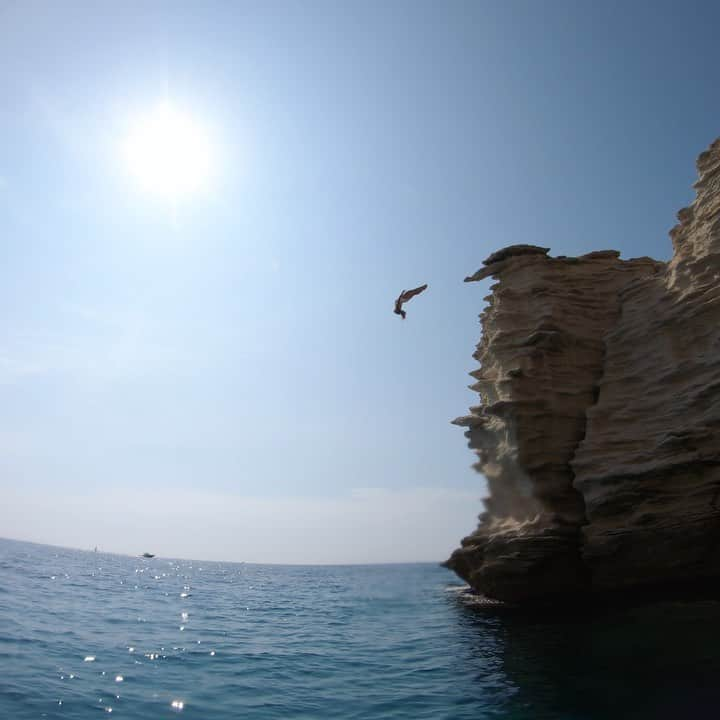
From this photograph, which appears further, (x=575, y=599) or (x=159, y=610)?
(x=159, y=610)

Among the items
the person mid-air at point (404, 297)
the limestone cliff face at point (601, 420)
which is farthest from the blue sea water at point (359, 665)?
the person mid-air at point (404, 297)

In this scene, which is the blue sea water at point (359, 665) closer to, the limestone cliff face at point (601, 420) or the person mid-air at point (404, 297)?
the limestone cliff face at point (601, 420)

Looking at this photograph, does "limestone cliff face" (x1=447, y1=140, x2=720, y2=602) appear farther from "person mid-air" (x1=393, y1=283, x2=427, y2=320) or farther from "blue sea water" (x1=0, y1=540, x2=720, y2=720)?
"person mid-air" (x1=393, y1=283, x2=427, y2=320)

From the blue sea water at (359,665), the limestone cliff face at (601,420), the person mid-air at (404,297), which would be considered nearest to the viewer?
the blue sea water at (359,665)

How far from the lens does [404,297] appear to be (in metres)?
19.6

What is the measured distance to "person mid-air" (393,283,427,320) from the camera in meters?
19.0

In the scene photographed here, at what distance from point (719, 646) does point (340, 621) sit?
12419 millimetres

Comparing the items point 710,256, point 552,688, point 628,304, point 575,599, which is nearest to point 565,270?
point 628,304

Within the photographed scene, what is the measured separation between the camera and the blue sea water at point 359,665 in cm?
860

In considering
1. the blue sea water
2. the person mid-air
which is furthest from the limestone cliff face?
the person mid-air

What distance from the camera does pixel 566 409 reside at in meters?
18.4

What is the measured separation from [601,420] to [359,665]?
34.7 feet

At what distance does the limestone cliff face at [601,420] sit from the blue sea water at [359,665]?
1648 mm

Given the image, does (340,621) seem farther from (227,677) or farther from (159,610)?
(227,677)
